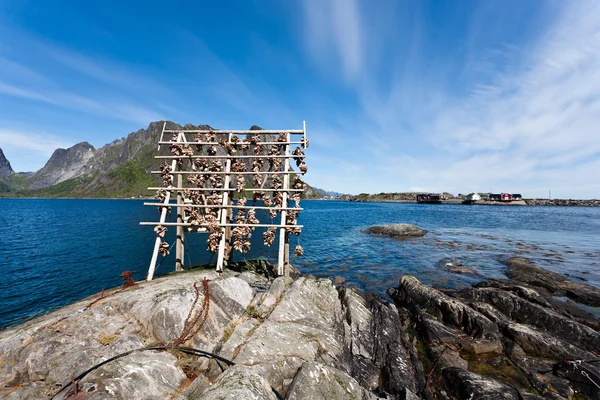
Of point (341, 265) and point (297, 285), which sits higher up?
point (297, 285)

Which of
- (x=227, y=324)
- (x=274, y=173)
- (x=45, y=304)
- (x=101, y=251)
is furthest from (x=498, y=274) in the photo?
(x=101, y=251)

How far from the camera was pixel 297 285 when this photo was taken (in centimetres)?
1224

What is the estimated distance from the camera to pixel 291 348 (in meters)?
8.79

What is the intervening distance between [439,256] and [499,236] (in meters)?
25.8

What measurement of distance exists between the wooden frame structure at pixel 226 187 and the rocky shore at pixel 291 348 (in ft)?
9.78

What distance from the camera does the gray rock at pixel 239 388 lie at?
5.53 metres

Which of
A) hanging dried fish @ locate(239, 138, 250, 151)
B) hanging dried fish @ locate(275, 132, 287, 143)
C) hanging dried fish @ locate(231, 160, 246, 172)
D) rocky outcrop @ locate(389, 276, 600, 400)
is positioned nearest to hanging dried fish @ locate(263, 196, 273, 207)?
hanging dried fish @ locate(231, 160, 246, 172)

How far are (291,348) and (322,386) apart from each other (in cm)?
194

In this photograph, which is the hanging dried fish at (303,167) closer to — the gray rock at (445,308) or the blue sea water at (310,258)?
the gray rock at (445,308)

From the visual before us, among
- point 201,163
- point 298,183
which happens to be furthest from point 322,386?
point 201,163

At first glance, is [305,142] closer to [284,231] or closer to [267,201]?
[267,201]

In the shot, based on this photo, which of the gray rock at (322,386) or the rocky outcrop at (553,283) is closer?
the gray rock at (322,386)

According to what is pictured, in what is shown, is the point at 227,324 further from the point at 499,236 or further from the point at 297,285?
the point at 499,236

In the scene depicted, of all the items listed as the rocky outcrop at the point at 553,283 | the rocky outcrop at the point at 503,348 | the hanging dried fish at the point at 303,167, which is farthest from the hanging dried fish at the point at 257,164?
the rocky outcrop at the point at 553,283
